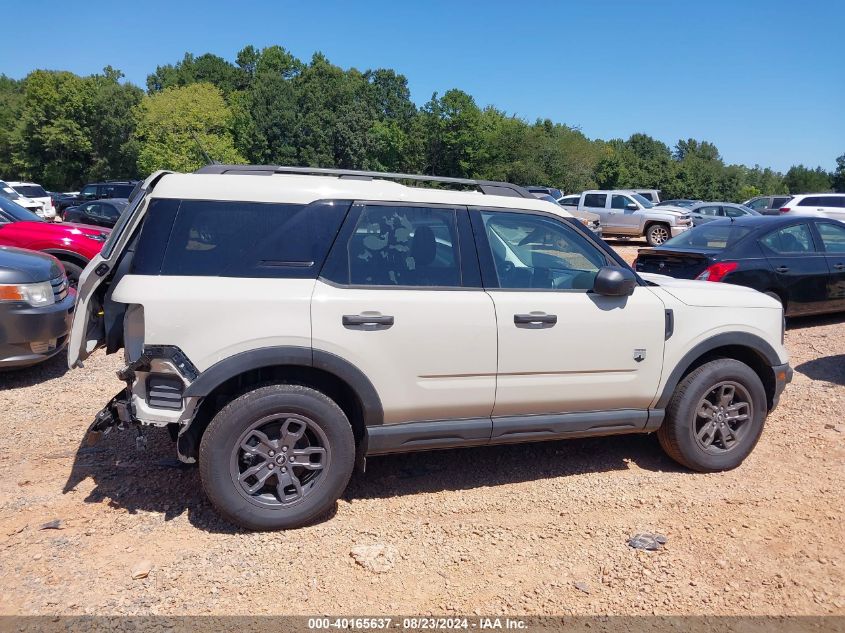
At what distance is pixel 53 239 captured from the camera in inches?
364

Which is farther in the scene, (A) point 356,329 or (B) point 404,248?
(B) point 404,248

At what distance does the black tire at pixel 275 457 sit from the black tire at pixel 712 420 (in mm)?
2169

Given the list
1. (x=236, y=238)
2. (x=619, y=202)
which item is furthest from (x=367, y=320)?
(x=619, y=202)

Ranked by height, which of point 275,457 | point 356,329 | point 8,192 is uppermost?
point 8,192

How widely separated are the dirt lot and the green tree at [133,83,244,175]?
53879 millimetres

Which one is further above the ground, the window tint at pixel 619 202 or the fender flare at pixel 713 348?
the window tint at pixel 619 202

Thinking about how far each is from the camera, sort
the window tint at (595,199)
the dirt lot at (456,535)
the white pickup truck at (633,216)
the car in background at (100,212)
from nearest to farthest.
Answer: the dirt lot at (456,535) < the car in background at (100,212) < the white pickup truck at (633,216) < the window tint at (595,199)

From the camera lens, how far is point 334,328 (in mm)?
3572

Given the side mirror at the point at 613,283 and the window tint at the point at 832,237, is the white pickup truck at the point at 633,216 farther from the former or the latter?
the side mirror at the point at 613,283

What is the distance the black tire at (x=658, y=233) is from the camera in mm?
21500

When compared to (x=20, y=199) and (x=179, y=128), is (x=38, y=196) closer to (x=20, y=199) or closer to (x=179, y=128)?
(x=20, y=199)

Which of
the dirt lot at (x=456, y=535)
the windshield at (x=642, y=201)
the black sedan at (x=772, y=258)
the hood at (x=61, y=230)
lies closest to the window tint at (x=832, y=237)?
the black sedan at (x=772, y=258)

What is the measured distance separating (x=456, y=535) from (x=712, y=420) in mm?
1973

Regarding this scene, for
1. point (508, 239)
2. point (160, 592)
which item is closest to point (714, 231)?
point (508, 239)
